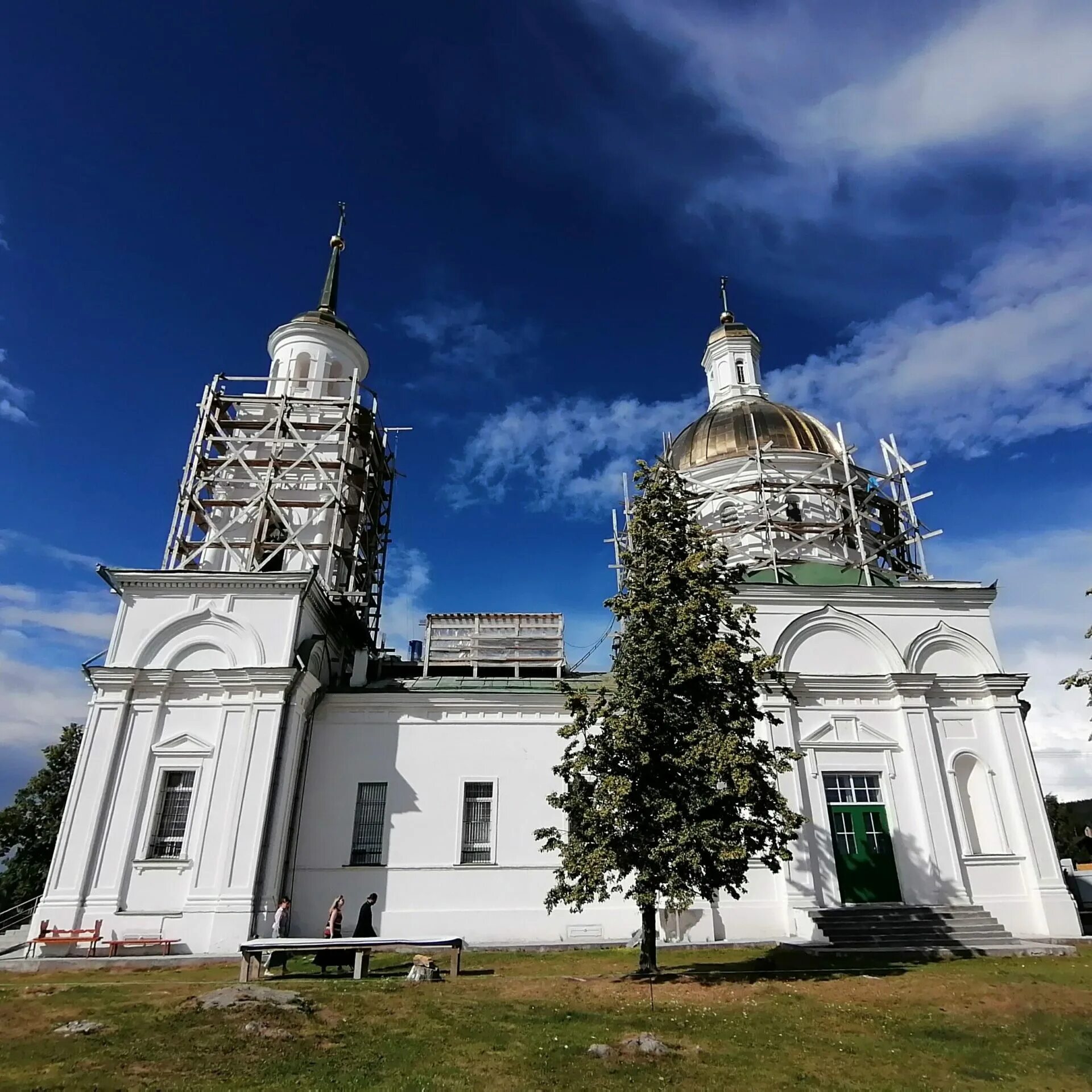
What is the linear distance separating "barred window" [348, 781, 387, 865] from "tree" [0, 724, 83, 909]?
16.1 meters

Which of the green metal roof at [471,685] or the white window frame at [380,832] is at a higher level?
the green metal roof at [471,685]

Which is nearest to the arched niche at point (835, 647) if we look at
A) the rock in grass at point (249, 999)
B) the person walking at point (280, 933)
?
the person walking at point (280, 933)

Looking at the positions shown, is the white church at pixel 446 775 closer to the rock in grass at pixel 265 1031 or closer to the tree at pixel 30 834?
the rock in grass at pixel 265 1031

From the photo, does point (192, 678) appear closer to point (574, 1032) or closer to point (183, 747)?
point (183, 747)

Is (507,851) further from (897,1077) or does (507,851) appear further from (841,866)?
(897,1077)

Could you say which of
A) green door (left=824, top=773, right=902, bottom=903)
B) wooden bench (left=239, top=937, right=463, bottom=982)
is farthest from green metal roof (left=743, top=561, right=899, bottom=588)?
wooden bench (left=239, top=937, right=463, bottom=982)

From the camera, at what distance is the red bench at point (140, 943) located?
52.4 ft

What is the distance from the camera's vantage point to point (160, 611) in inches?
778

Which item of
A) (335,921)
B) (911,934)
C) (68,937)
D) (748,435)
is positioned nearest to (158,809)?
(68,937)

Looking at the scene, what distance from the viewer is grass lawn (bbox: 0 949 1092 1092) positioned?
7.71 m

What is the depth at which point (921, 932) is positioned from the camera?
1658 centimetres

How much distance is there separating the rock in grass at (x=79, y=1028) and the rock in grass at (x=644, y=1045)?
6.11 metres

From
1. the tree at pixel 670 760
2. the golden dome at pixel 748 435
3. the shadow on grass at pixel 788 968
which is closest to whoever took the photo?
the tree at pixel 670 760

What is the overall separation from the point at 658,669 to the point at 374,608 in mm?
17376
